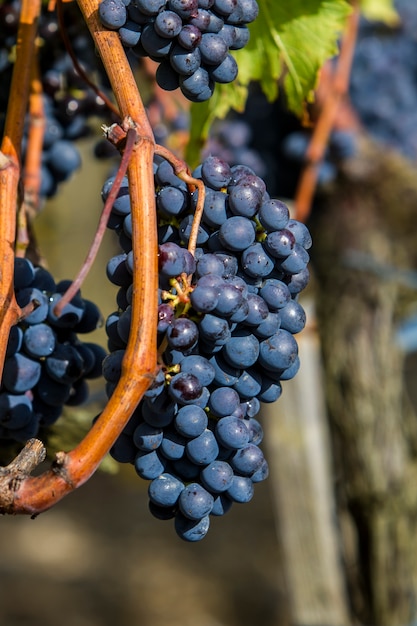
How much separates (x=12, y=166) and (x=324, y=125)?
3.45 ft

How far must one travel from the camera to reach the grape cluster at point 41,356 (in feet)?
1.98

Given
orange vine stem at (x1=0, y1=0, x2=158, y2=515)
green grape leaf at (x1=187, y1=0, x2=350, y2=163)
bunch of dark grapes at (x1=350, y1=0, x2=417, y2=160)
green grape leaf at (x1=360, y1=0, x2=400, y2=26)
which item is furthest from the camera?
bunch of dark grapes at (x1=350, y1=0, x2=417, y2=160)

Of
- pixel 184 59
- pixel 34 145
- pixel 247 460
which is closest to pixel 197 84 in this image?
pixel 184 59

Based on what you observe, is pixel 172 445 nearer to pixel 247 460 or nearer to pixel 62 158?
pixel 247 460

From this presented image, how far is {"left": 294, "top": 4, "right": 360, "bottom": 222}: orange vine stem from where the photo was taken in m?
1.44

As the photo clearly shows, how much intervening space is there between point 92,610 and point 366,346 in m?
2.26

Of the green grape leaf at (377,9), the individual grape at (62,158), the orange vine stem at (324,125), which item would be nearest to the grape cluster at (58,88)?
the individual grape at (62,158)

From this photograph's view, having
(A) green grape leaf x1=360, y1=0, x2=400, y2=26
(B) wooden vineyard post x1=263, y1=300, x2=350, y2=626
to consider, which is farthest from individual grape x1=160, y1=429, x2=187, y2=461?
(A) green grape leaf x1=360, y1=0, x2=400, y2=26

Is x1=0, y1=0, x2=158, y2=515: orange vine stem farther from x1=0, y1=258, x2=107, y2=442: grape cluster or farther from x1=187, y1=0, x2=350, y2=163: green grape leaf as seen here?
x1=187, y1=0, x2=350, y2=163: green grape leaf

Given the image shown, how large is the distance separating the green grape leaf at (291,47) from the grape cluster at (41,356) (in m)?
0.24

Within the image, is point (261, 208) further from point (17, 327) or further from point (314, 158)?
point (314, 158)

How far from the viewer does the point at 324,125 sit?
4.91 feet

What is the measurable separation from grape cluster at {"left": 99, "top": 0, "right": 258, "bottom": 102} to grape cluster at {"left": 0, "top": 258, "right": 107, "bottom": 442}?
0.18 meters

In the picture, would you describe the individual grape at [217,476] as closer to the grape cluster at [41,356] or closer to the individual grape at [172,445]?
the individual grape at [172,445]
